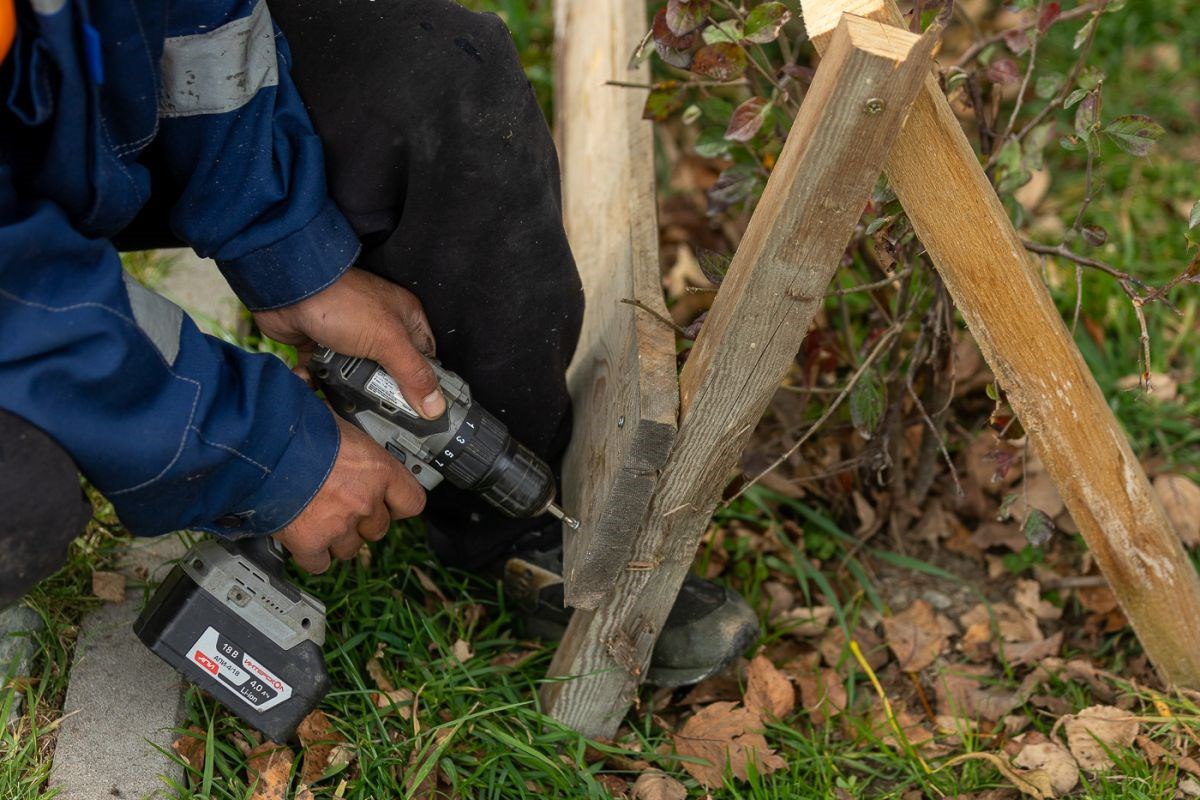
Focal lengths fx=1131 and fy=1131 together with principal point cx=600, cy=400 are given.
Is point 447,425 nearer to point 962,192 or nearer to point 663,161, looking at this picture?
point 962,192

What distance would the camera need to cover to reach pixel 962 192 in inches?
67.3

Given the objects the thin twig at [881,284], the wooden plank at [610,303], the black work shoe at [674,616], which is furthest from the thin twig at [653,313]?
the black work shoe at [674,616]

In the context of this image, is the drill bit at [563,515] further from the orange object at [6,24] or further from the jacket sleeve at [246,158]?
the orange object at [6,24]

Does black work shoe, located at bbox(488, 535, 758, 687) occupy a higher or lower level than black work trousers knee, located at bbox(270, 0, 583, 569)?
lower

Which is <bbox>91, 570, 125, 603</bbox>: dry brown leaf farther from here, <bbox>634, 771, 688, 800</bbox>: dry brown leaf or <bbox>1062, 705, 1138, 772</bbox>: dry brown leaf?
<bbox>1062, 705, 1138, 772</bbox>: dry brown leaf

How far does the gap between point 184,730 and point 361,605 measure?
438mm

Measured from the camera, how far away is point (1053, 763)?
2.19m

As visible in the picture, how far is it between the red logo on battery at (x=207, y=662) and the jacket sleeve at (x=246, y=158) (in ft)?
2.01

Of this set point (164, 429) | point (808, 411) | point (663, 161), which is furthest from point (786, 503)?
point (164, 429)

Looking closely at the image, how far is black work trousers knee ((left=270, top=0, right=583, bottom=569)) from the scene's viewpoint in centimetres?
191

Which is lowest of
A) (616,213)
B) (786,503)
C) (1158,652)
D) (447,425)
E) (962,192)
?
(786,503)

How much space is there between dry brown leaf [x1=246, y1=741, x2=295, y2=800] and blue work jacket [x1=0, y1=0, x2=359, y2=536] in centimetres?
45

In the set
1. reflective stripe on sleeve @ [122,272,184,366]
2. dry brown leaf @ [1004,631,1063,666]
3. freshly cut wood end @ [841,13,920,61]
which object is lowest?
dry brown leaf @ [1004,631,1063,666]

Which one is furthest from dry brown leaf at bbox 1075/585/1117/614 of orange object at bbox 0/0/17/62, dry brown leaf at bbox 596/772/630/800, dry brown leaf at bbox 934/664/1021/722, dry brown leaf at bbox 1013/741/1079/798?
orange object at bbox 0/0/17/62
